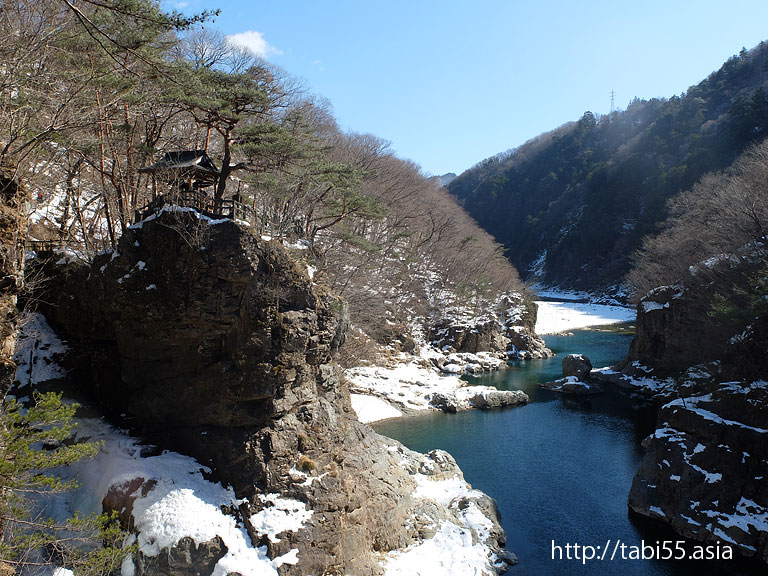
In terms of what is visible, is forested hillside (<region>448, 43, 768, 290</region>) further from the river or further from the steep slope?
the river

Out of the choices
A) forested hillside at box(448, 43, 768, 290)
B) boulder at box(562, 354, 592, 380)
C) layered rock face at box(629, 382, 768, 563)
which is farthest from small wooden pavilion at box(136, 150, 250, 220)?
forested hillside at box(448, 43, 768, 290)

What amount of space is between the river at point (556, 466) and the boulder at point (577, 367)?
80.9 inches

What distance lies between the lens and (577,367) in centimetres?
2777

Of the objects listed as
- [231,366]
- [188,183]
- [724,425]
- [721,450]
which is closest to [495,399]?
[724,425]

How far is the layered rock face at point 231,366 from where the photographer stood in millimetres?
9906

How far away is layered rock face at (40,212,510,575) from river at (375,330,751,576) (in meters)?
4.55

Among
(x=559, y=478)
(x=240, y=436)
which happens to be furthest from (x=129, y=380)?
(x=559, y=478)

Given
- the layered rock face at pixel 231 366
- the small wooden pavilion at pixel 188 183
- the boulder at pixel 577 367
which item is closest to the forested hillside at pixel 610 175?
the boulder at pixel 577 367

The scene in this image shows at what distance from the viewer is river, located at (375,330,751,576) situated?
12040 millimetres

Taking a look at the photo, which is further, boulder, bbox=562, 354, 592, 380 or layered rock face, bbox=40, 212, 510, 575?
boulder, bbox=562, 354, 592, 380

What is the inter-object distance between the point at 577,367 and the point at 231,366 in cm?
2272

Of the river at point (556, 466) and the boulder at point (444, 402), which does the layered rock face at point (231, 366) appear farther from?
the boulder at point (444, 402)

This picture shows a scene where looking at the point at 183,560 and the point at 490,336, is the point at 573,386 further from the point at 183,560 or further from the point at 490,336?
the point at 183,560

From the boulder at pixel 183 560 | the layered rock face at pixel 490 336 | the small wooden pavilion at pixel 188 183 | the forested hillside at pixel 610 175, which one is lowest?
the layered rock face at pixel 490 336
